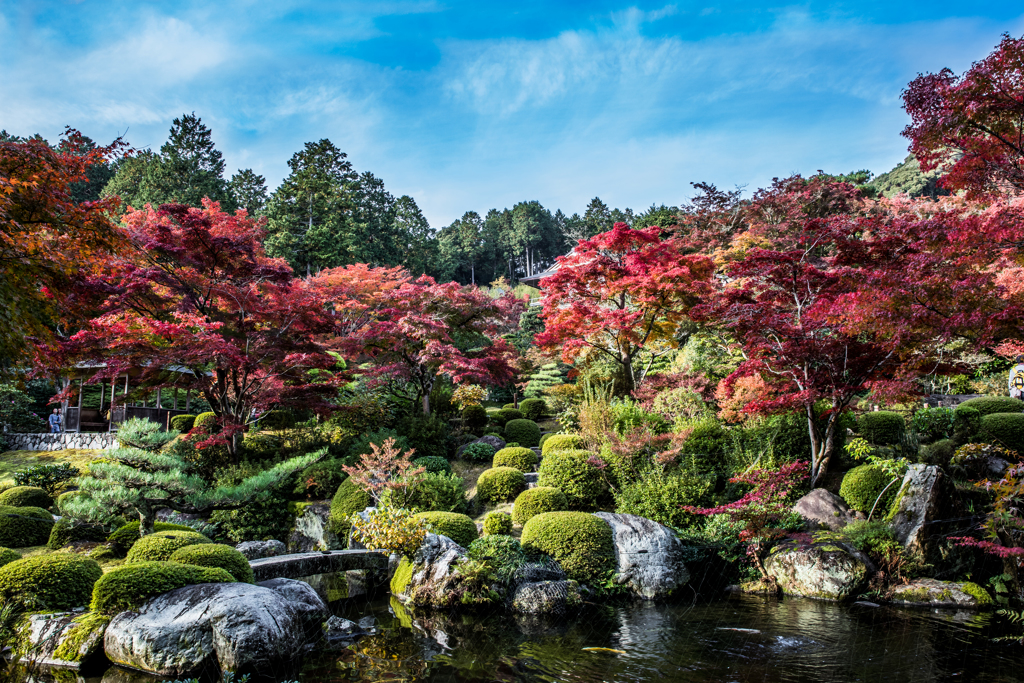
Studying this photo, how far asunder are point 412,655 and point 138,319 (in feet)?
22.5

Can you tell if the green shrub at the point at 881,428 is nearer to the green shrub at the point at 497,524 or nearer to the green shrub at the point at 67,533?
the green shrub at the point at 497,524

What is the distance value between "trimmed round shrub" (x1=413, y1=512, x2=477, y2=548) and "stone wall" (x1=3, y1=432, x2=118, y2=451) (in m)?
11.2

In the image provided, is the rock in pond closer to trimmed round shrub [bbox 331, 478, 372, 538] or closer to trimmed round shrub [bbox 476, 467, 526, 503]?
trimmed round shrub [bbox 476, 467, 526, 503]

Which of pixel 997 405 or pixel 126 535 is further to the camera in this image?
pixel 997 405

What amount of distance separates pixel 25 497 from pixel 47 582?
577 cm

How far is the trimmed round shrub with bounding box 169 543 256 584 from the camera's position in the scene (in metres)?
6.06

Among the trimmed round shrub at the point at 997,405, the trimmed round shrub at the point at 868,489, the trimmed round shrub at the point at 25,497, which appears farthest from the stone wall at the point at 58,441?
the trimmed round shrub at the point at 997,405

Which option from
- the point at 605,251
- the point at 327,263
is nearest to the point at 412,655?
the point at 605,251

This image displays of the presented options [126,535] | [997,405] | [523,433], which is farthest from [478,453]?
[997,405]

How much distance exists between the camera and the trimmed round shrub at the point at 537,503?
8883 mm

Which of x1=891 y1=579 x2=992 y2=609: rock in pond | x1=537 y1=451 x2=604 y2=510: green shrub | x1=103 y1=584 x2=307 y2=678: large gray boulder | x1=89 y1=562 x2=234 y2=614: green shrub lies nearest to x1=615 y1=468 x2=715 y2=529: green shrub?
x1=537 y1=451 x2=604 y2=510: green shrub

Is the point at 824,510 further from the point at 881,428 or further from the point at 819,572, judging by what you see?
the point at 881,428

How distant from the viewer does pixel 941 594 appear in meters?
6.82

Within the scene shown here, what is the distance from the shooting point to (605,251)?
40.4 ft
